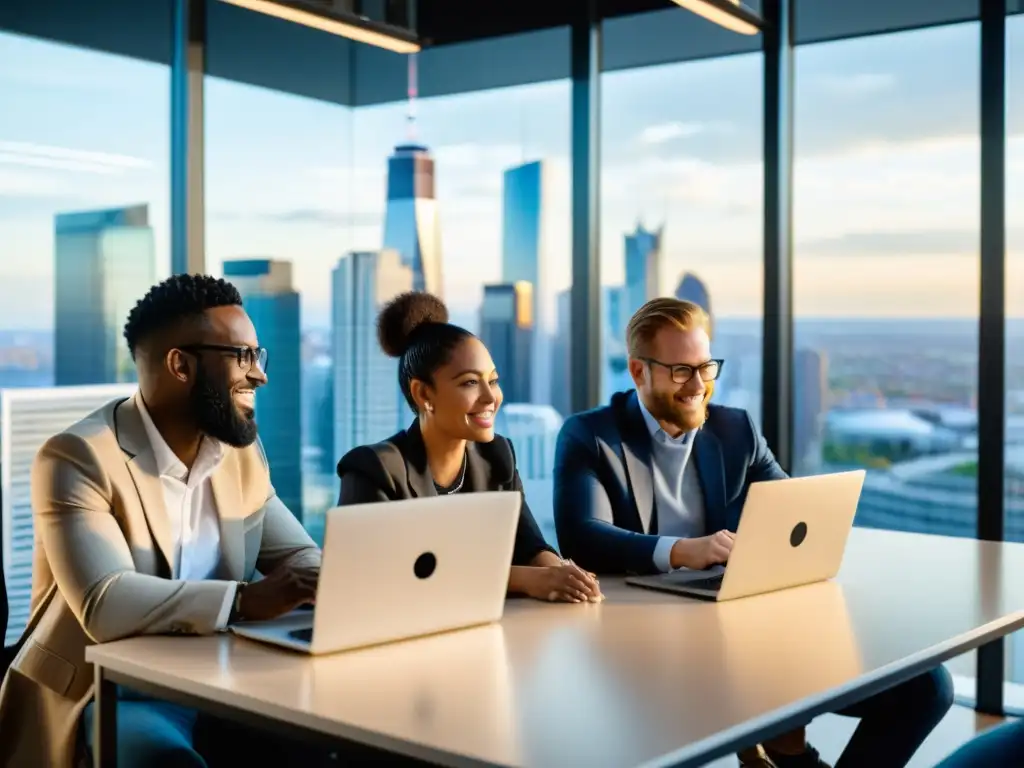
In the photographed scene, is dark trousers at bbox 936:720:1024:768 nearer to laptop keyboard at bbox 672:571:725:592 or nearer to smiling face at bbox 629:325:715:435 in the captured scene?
laptop keyboard at bbox 672:571:725:592

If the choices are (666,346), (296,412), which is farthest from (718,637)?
(296,412)

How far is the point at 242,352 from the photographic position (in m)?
2.58

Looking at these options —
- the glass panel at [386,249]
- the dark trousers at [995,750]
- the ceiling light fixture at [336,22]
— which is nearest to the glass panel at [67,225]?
the glass panel at [386,249]

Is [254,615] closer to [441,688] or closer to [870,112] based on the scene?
[441,688]

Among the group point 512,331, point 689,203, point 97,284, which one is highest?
point 689,203

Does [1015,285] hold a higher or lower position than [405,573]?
higher

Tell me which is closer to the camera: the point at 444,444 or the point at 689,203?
the point at 444,444

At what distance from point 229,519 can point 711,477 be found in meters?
1.19

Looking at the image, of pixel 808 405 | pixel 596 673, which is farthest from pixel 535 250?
pixel 596 673

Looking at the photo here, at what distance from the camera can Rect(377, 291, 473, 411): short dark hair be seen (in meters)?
2.81

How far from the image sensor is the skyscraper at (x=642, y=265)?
503 centimetres

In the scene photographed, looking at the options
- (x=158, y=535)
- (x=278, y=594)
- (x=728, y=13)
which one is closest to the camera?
(x=278, y=594)

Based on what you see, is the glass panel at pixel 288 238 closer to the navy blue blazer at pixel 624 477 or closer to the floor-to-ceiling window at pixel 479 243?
the floor-to-ceiling window at pixel 479 243

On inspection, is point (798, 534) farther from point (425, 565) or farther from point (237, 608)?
point (237, 608)
